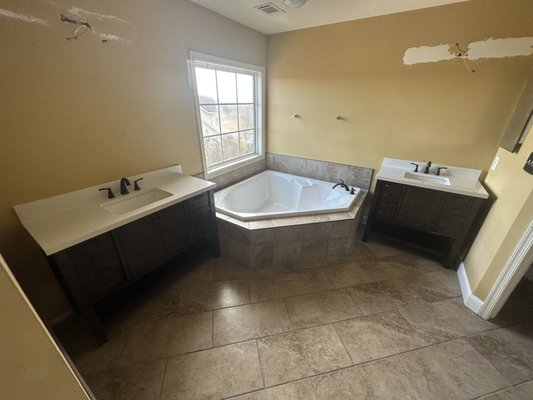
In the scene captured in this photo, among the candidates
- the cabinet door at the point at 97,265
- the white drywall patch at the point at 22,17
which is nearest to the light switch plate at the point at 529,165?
the cabinet door at the point at 97,265

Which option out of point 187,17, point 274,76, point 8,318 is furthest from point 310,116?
point 8,318

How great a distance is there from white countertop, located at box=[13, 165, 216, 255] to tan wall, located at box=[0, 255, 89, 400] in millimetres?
907

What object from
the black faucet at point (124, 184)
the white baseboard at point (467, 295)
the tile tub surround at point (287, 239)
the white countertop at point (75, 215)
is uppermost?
the black faucet at point (124, 184)

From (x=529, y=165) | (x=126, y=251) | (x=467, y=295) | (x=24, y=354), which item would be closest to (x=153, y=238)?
(x=126, y=251)

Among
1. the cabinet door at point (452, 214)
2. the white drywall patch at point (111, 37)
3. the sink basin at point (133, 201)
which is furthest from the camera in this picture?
the cabinet door at point (452, 214)

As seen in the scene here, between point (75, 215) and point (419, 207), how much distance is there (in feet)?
9.56

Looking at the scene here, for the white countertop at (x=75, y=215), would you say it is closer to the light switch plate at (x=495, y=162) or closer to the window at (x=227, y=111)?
the window at (x=227, y=111)

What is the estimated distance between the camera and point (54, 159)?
1.46 metres

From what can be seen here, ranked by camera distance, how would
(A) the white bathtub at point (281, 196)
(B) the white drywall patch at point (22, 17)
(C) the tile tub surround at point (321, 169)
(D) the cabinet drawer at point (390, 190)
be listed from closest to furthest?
(B) the white drywall patch at point (22, 17), (D) the cabinet drawer at point (390, 190), (A) the white bathtub at point (281, 196), (C) the tile tub surround at point (321, 169)

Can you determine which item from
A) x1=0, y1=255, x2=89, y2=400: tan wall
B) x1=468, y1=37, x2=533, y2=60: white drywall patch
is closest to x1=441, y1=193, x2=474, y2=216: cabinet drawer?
x1=468, y1=37, x2=533, y2=60: white drywall patch

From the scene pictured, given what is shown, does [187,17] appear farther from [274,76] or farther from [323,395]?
[323,395]

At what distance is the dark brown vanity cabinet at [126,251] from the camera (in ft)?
4.27

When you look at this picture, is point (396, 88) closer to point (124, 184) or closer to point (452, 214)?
point (452, 214)

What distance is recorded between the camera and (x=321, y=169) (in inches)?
120
